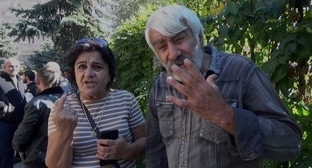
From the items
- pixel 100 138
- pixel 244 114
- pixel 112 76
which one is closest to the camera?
pixel 244 114

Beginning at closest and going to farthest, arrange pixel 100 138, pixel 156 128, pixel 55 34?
1. pixel 156 128
2. pixel 100 138
3. pixel 55 34

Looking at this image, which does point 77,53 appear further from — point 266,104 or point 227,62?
point 266,104

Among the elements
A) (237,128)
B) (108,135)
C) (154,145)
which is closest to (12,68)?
(108,135)

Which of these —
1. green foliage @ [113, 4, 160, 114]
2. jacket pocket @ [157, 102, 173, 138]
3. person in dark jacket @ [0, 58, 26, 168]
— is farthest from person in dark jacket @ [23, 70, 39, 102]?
jacket pocket @ [157, 102, 173, 138]

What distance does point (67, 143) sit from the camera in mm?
2348

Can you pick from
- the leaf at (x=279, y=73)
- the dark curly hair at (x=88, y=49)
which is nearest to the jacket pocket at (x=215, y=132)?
the leaf at (x=279, y=73)

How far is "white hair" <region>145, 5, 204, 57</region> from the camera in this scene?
184cm

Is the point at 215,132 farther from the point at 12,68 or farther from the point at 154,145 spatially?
the point at 12,68

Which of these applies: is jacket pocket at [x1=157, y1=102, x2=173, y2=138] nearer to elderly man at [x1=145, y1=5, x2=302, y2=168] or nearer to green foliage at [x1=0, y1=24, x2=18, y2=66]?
elderly man at [x1=145, y1=5, x2=302, y2=168]

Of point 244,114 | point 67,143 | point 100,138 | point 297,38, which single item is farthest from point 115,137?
point 297,38

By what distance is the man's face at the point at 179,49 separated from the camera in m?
1.84

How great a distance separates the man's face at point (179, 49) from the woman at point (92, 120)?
72 centimetres

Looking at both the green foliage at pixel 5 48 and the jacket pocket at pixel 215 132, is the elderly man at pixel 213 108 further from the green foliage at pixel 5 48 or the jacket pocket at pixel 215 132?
the green foliage at pixel 5 48

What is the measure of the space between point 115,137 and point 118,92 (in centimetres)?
36
